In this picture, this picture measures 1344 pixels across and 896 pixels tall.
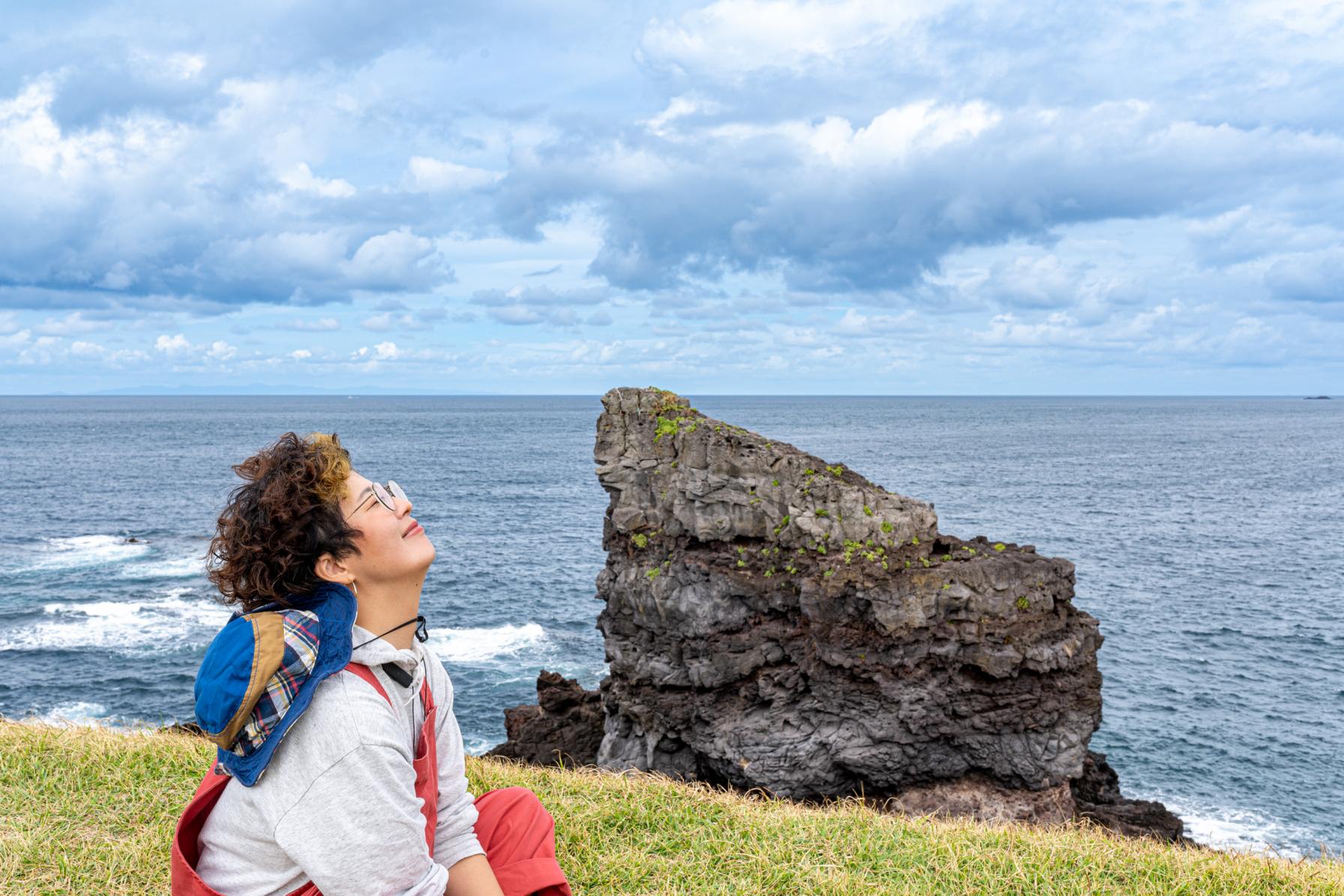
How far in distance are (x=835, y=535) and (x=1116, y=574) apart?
36341mm

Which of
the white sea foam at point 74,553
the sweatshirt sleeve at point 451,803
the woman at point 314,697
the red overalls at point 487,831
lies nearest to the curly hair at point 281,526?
the woman at point 314,697

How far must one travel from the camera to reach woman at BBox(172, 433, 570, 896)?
3625 millimetres

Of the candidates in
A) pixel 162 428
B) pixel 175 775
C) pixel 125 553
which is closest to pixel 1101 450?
pixel 125 553

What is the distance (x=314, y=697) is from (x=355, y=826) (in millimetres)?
529

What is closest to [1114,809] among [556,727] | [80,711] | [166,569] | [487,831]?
[556,727]

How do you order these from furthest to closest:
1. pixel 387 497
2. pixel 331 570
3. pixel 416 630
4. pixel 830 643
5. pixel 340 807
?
pixel 830 643 < pixel 416 630 < pixel 387 497 < pixel 331 570 < pixel 340 807

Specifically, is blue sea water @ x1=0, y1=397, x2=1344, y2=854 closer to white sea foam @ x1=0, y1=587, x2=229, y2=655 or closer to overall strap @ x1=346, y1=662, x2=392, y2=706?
white sea foam @ x1=0, y1=587, x2=229, y2=655

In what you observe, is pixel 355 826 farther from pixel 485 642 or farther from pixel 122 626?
pixel 122 626

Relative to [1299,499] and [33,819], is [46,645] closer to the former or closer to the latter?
[33,819]

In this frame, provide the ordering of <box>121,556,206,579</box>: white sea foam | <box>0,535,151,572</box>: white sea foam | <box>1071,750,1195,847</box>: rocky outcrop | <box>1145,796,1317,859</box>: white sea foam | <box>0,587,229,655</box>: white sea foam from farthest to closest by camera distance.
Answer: <box>0,535,151,572</box>: white sea foam → <box>121,556,206,579</box>: white sea foam → <box>0,587,229,655</box>: white sea foam → <box>1145,796,1317,859</box>: white sea foam → <box>1071,750,1195,847</box>: rocky outcrop

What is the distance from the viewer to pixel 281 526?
12.8ft

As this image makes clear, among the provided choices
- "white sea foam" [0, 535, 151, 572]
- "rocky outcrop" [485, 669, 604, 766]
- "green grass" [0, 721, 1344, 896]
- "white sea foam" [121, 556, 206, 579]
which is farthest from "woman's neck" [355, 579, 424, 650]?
"white sea foam" [0, 535, 151, 572]

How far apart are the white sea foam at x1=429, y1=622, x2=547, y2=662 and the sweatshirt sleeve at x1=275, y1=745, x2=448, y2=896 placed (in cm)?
3334

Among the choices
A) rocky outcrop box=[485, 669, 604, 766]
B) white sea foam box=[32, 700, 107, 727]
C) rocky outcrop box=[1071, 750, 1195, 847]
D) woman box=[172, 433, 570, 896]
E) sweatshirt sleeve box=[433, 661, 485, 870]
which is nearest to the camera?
woman box=[172, 433, 570, 896]
